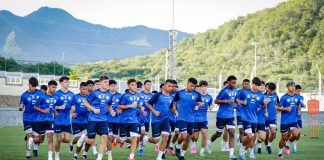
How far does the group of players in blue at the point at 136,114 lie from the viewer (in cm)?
1422

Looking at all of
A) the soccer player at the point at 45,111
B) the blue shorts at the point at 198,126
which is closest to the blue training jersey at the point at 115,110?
the soccer player at the point at 45,111

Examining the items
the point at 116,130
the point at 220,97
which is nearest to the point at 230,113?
the point at 220,97

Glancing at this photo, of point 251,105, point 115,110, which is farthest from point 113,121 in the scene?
point 251,105

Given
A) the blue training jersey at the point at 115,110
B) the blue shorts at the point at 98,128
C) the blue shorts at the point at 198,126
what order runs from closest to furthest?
1. the blue shorts at the point at 98,128
2. the blue training jersey at the point at 115,110
3. the blue shorts at the point at 198,126

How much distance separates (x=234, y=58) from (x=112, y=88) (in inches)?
3414

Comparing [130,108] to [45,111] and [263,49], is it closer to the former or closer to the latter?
[45,111]

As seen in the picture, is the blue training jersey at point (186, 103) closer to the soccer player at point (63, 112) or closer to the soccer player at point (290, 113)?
the soccer player at point (63, 112)

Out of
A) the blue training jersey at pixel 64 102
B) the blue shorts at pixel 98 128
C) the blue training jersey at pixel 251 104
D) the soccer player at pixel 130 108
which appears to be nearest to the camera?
the blue shorts at pixel 98 128

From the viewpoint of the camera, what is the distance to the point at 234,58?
101m

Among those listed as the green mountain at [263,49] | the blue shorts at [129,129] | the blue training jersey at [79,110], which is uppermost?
the green mountain at [263,49]

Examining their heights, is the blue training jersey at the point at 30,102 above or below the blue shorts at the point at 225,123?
above

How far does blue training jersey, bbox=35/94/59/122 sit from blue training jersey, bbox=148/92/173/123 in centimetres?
273

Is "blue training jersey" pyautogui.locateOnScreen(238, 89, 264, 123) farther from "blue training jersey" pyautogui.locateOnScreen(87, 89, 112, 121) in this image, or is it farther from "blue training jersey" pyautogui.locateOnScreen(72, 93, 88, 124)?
"blue training jersey" pyautogui.locateOnScreen(72, 93, 88, 124)

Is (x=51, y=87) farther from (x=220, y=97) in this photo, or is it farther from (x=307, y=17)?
(x=307, y=17)
